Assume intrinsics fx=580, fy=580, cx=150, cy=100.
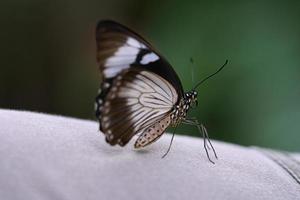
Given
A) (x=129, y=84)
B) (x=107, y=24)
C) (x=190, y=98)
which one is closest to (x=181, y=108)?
(x=190, y=98)

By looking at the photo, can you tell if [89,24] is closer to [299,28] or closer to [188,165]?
[299,28]

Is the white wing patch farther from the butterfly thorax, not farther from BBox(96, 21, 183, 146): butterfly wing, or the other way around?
the butterfly thorax

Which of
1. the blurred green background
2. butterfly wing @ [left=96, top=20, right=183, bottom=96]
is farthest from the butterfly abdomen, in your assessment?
the blurred green background

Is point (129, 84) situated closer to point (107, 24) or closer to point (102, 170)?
point (107, 24)

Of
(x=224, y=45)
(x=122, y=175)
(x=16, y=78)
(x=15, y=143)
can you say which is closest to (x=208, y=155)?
(x=122, y=175)

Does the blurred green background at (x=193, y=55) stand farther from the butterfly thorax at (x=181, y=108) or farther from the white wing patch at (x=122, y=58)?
the white wing patch at (x=122, y=58)
